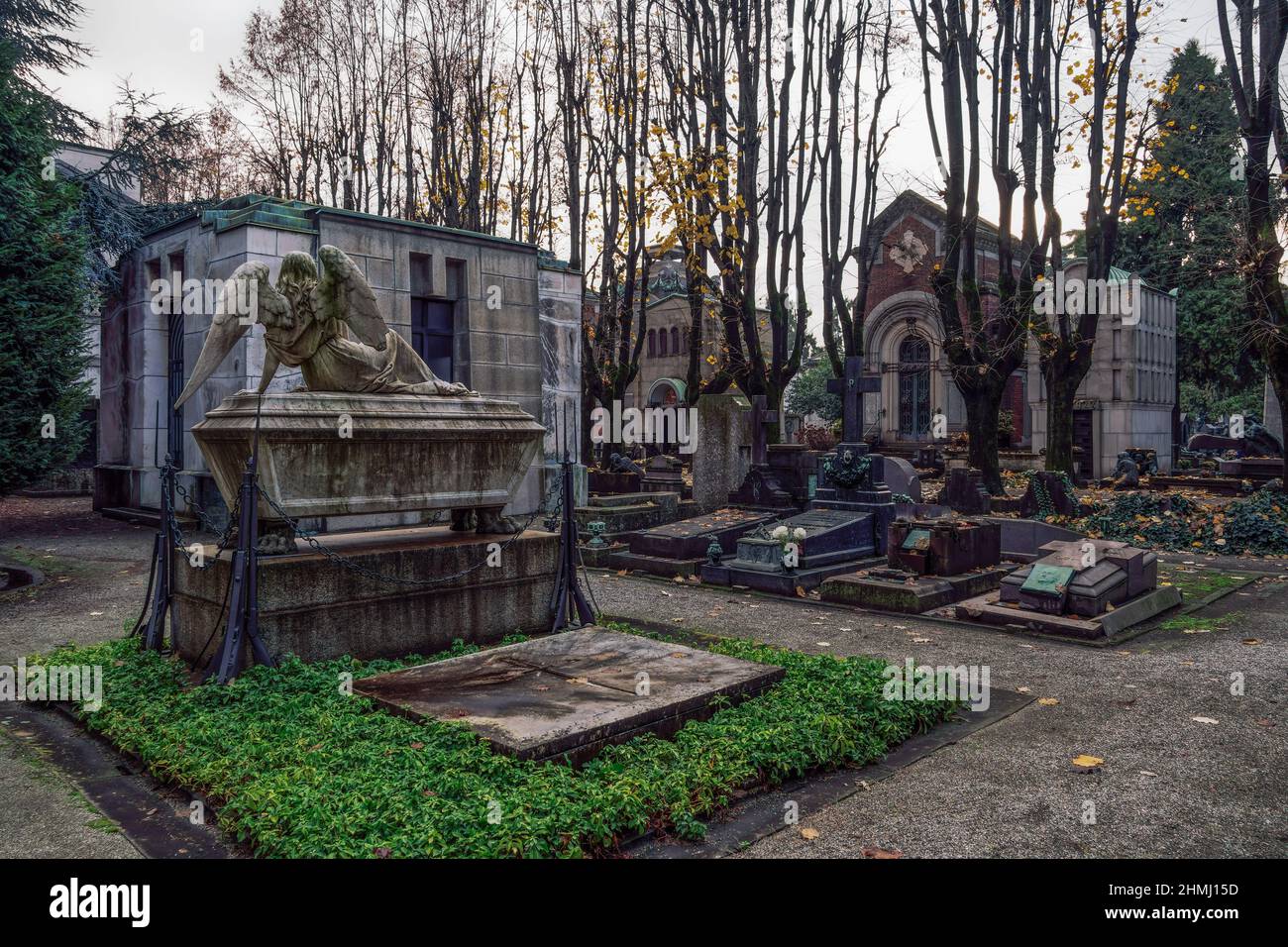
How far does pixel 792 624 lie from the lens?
870cm

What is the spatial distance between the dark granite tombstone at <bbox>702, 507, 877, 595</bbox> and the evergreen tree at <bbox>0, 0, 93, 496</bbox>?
8926 millimetres

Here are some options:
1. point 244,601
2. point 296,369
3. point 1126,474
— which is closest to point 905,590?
point 244,601

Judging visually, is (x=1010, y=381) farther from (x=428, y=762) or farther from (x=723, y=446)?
(x=428, y=762)

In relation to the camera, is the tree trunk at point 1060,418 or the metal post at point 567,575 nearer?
the metal post at point 567,575

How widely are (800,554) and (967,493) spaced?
6337 millimetres

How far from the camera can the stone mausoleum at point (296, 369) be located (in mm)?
13156

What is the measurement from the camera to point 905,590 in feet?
30.3

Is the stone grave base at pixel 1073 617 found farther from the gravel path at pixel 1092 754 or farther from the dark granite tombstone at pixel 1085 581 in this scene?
the gravel path at pixel 1092 754

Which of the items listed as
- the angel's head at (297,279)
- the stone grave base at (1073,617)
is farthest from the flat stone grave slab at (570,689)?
→ the stone grave base at (1073,617)

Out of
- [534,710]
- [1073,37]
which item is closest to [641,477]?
[1073,37]

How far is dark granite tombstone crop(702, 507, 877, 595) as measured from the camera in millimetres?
10461

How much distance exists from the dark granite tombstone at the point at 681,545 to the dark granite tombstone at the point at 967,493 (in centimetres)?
465

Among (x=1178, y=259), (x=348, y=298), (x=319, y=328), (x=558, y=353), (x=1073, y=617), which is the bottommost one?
(x=1073, y=617)
